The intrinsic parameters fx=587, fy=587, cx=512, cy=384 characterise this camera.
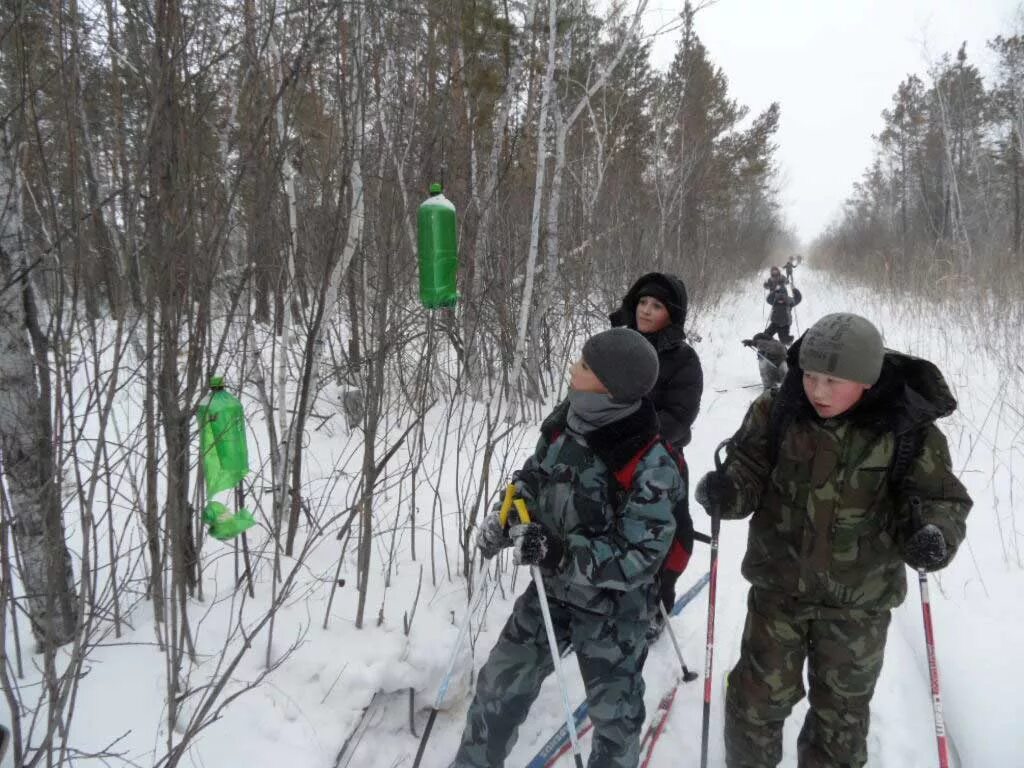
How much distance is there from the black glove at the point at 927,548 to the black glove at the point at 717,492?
469 mm

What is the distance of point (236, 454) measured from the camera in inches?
106

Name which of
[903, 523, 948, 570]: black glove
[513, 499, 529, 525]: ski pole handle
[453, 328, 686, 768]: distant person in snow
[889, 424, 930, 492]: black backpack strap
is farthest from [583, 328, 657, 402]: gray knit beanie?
[903, 523, 948, 570]: black glove

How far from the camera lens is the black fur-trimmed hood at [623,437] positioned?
71.6 inches

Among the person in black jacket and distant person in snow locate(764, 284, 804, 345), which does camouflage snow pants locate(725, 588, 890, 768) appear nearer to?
the person in black jacket

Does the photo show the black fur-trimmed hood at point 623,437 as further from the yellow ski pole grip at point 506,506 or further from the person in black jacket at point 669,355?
the person in black jacket at point 669,355

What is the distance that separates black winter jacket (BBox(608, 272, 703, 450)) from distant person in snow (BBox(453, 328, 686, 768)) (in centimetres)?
81

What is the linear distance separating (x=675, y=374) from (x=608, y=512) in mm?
1093

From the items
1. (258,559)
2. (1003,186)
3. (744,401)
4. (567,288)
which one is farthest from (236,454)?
(1003,186)

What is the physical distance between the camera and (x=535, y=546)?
177 cm

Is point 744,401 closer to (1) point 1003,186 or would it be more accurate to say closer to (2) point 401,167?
Result: (2) point 401,167

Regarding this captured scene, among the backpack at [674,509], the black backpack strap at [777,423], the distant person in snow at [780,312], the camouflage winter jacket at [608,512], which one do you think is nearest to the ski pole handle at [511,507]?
the camouflage winter jacket at [608,512]

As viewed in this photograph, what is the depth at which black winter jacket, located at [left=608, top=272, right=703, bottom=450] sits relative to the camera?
8.91 feet

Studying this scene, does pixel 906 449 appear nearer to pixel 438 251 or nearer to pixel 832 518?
pixel 832 518

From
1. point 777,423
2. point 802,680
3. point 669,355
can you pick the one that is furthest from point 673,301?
point 802,680
